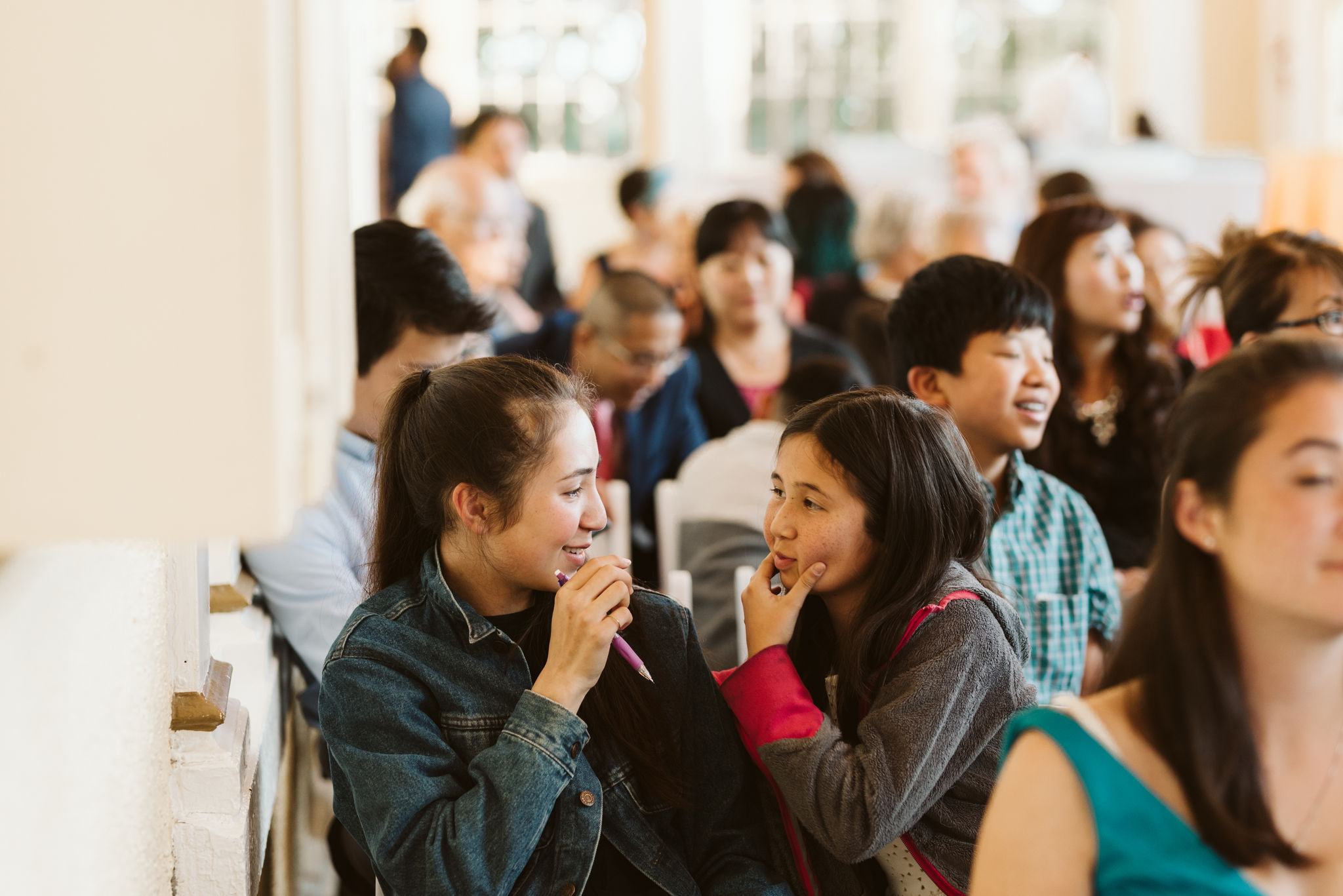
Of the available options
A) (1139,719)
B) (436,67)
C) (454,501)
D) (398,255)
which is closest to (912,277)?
(398,255)

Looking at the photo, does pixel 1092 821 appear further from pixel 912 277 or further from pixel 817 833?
pixel 912 277

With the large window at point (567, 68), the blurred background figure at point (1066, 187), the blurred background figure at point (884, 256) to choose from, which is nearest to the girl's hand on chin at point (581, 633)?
the blurred background figure at point (884, 256)

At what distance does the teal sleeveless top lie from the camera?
0.88 meters

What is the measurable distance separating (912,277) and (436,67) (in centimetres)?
681

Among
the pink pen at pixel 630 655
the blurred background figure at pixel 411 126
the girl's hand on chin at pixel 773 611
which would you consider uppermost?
Result: the blurred background figure at pixel 411 126

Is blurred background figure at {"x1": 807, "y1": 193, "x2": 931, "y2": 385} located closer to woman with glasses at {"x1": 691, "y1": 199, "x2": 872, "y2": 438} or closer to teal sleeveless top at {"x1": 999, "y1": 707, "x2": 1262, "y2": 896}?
woman with glasses at {"x1": 691, "y1": 199, "x2": 872, "y2": 438}

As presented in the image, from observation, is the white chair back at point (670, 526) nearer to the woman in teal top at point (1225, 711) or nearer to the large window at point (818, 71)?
A: the woman in teal top at point (1225, 711)

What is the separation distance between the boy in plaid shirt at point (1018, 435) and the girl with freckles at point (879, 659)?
379mm

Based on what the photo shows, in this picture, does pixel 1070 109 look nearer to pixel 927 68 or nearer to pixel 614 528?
pixel 927 68

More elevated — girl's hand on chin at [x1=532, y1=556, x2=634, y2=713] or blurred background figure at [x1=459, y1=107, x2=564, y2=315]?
blurred background figure at [x1=459, y1=107, x2=564, y2=315]

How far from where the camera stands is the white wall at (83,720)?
71 cm

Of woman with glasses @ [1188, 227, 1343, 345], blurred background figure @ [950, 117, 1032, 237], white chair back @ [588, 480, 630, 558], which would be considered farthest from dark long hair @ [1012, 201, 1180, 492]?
blurred background figure @ [950, 117, 1032, 237]

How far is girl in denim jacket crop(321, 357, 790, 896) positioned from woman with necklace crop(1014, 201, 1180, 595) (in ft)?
3.85

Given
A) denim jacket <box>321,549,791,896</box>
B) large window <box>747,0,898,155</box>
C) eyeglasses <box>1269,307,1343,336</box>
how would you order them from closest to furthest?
denim jacket <box>321,549,791,896</box> → eyeglasses <box>1269,307,1343,336</box> → large window <box>747,0,898,155</box>
